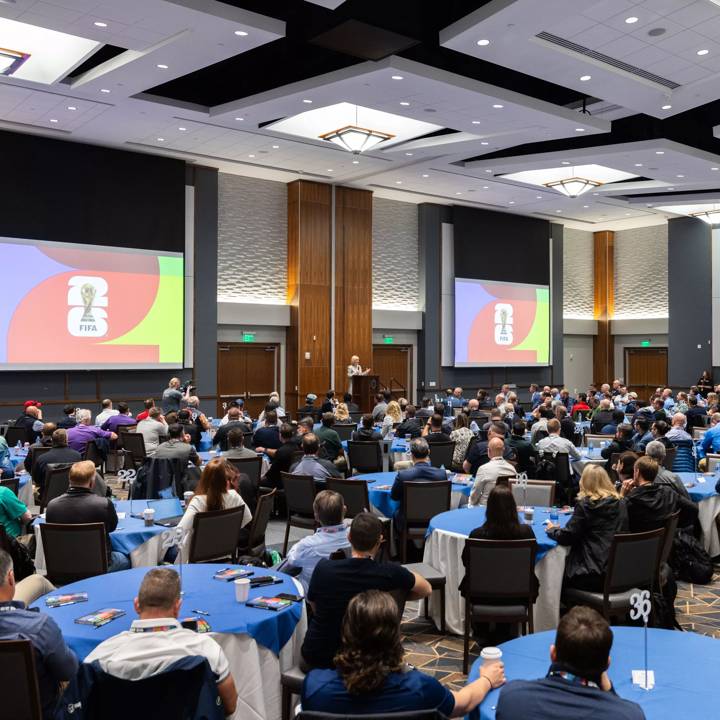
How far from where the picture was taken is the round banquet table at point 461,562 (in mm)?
5020

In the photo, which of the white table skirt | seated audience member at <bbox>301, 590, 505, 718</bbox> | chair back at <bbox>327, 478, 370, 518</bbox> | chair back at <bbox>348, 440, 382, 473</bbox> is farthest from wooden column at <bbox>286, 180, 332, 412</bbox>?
seated audience member at <bbox>301, 590, 505, 718</bbox>

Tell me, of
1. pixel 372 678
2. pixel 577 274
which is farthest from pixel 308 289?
pixel 372 678

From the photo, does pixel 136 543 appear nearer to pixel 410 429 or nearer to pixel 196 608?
pixel 196 608

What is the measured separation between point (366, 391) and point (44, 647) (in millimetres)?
15151

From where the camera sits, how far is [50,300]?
46.9ft

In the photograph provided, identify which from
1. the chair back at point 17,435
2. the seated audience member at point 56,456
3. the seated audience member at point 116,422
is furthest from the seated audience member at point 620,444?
the chair back at point 17,435

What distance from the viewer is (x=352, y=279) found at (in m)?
18.8

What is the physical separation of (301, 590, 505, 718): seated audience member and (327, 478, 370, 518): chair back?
4.44m

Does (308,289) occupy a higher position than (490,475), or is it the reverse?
(308,289)

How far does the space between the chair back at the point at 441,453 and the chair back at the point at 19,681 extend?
669 centimetres

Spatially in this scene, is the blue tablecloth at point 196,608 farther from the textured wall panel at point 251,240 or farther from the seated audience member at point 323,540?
the textured wall panel at point 251,240

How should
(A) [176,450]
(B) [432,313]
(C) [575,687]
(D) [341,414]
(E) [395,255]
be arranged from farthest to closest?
(B) [432,313], (E) [395,255], (D) [341,414], (A) [176,450], (C) [575,687]

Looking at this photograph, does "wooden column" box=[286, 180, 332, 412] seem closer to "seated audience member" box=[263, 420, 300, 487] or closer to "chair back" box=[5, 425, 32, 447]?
"chair back" box=[5, 425, 32, 447]

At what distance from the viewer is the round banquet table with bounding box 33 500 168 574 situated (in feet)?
17.2
